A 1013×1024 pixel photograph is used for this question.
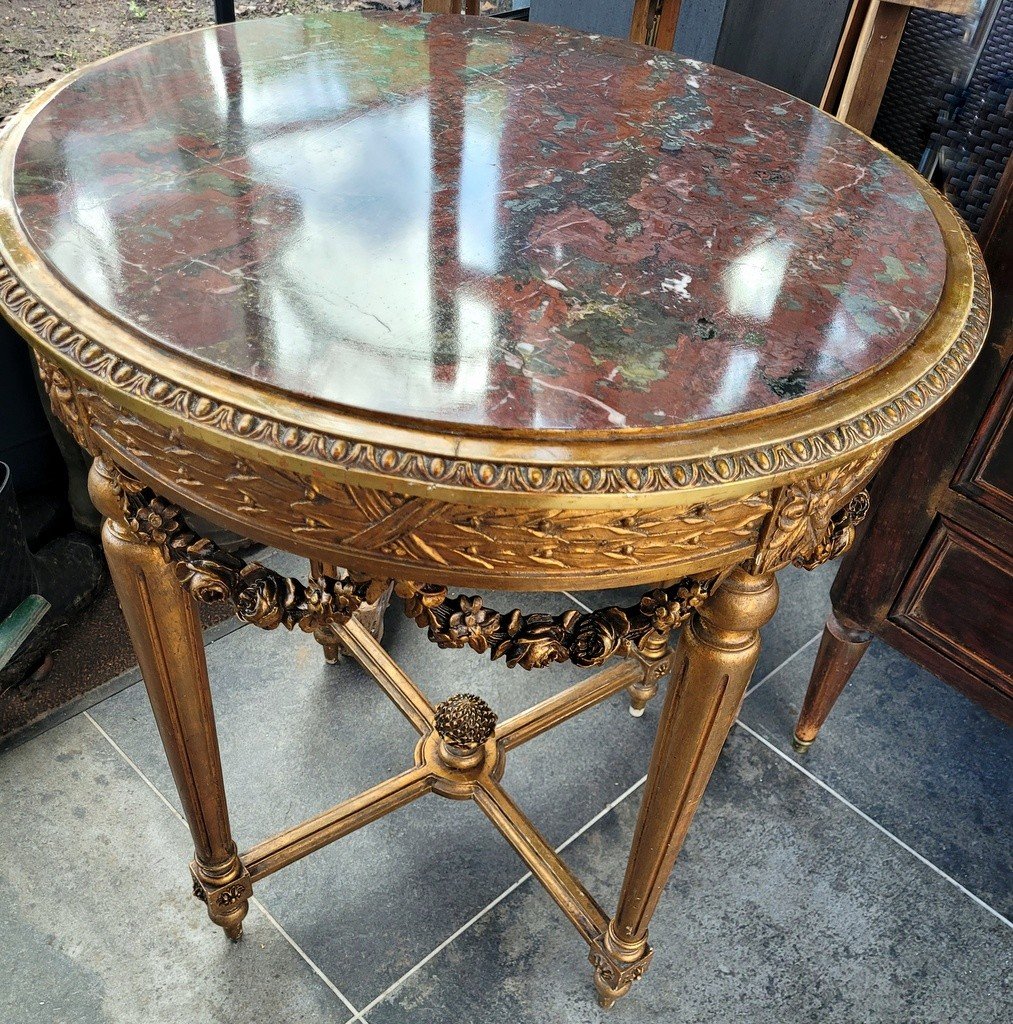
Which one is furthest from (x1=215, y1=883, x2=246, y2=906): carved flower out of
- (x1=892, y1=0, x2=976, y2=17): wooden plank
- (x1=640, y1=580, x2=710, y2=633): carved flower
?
(x1=892, y1=0, x2=976, y2=17): wooden plank

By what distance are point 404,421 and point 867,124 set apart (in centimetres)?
113

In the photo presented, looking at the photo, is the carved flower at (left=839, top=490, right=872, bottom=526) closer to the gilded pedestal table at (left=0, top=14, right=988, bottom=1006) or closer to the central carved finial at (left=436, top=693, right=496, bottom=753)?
the gilded pedestal table at (left=0, top=14, right=988, bottom=1006)

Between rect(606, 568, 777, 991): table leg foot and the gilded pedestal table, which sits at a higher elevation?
the gilded pedestal table

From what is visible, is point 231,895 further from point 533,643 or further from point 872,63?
point 872,63

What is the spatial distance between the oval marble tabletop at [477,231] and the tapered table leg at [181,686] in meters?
0.21

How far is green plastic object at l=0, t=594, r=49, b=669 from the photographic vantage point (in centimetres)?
131

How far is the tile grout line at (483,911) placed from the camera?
1084mm

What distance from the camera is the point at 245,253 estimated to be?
2.28ft

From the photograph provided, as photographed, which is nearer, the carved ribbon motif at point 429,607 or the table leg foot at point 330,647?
the carved ribbon motif at point 429,607

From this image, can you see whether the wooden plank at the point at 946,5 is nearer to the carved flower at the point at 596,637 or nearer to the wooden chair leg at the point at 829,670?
the wooden chair leg at the point at 829,670

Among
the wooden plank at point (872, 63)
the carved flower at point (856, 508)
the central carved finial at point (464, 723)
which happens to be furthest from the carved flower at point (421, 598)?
the wooden plank at point (872, 63)

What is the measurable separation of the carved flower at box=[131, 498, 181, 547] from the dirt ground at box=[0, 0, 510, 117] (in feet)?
3.37

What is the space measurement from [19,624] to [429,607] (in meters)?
0.90

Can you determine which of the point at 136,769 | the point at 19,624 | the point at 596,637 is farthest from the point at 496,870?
the point at 19,624
